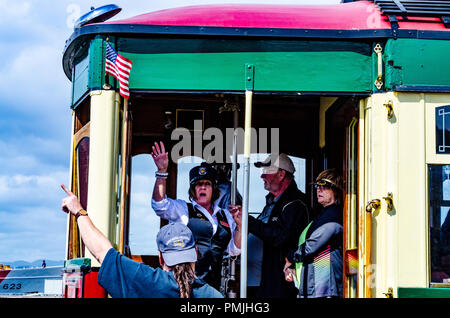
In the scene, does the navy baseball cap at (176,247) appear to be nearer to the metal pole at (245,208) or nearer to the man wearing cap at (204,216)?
the metal pole at (245,208)

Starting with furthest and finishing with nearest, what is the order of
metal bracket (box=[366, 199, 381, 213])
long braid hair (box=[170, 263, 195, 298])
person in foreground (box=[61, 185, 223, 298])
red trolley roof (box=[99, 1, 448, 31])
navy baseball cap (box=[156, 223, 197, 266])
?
red trolley roof (box=[99, 1, 448, 31])
metal bracket (box=[366, 199, 381, 213])
navy baseball cap (box=[156, 223, 197, 266])
long braid hair (box=[170, 263, 195, 298])
person in foreground (box=[61, 185, 223, 298])

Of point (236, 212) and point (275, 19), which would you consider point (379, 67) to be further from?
point (236, 212)

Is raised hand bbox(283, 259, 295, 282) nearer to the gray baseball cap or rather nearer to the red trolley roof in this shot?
the gray baseball cap

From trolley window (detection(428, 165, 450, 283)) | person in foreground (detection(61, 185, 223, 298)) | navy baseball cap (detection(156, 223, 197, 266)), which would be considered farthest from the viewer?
trolley window (detection(428, 165, 450, 283))

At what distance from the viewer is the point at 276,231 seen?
21.3 ft

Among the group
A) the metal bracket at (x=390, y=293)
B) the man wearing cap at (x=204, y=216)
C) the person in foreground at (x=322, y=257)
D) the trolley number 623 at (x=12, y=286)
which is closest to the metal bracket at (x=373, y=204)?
the metal bracket at (x=390, y=293)

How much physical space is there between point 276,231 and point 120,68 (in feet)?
6.99

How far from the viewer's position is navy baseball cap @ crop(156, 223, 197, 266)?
16.6ft

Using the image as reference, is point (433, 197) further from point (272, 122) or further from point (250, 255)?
point (272, 122)

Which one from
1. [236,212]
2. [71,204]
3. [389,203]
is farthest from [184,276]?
[389,203]

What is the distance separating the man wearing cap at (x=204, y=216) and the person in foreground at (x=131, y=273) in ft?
4.49

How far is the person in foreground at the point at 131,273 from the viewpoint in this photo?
481 cm

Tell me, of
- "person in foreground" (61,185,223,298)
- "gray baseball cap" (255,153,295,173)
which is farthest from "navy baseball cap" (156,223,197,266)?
"gray baseball cap" (255,153,295,173)

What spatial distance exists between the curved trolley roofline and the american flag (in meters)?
0.19
